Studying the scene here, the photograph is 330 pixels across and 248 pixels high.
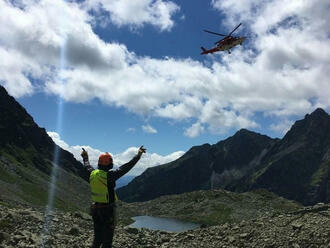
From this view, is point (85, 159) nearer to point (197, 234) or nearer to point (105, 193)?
point (105, 193)

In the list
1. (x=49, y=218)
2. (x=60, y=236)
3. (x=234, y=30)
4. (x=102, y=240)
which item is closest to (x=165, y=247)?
(x=60, y=236)

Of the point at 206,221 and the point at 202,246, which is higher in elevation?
the point at 206,221

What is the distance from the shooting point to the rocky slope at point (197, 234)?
82.7 feet

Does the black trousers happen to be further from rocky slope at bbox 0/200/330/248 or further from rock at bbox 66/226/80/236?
rock at bbox 66/226/80/236

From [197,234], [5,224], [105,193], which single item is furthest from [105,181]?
[197,234]

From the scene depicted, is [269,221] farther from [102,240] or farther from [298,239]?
[102,240]

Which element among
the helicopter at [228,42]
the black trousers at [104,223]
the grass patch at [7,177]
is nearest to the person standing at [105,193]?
the black trousers at [104,223]

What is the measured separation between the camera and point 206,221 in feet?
629

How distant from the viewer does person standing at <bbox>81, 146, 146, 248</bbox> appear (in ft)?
50.3

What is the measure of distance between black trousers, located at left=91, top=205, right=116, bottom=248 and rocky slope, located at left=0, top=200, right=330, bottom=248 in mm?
8018

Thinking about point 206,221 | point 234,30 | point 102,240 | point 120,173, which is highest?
point 234,30

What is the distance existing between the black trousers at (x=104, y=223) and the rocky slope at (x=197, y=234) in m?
8.02

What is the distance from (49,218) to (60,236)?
561 cm

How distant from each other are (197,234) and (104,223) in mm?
17722
